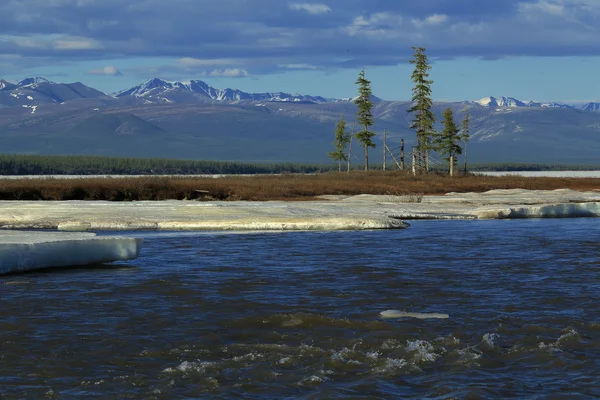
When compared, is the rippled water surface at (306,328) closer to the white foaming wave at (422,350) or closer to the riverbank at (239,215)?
the white foaming wave at (422,350)

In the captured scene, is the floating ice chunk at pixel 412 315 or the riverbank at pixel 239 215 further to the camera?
the riverbank at pixel 239 215

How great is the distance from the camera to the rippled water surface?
13227 millimetres

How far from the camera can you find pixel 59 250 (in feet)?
75.9

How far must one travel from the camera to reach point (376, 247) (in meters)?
29.4

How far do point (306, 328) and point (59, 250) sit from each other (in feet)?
29.9

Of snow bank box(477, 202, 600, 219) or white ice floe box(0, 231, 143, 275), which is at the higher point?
white ice floe box(0, 231, 143, 275)

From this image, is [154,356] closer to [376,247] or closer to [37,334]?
[37,334]

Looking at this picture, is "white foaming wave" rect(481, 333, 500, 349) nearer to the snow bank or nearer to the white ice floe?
the white ice floe

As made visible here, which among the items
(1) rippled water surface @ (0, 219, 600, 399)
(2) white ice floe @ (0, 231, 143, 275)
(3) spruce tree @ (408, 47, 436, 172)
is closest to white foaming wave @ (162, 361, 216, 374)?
(1) rippled water surface @ (0, 219, 600, 399)

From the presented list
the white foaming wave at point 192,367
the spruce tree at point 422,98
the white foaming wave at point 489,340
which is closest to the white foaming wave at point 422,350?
the white foaming wave at point 489,340

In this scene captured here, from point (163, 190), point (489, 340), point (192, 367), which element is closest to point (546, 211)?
point (163, 190)

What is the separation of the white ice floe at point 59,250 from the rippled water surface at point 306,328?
461 mm

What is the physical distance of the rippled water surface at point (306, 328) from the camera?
521 inches

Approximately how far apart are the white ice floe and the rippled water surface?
1.51 feet
